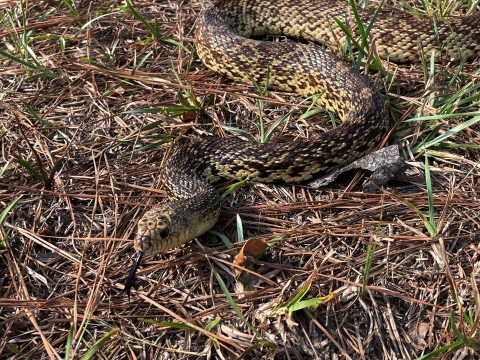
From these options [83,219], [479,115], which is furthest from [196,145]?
[479,115]

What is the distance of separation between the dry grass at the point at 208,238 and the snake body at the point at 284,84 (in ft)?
0.59

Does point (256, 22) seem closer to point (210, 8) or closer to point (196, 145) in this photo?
point (210, 8)

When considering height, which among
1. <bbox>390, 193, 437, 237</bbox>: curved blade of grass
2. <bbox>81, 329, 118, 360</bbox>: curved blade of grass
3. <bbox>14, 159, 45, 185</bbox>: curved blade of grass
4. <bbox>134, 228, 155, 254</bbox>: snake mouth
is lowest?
<bbox>81, 329, 118, 360</bbox>: curved blade of grass

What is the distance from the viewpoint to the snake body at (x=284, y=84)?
13.1 feet

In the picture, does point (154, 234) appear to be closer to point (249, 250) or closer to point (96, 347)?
point (249, 250)

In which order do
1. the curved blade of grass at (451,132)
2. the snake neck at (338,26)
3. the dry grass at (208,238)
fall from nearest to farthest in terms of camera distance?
the dry grass at (208,238)
the curved blade of grass at (451,132)
the snake neck at (338,26)

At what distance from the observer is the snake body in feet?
13.1

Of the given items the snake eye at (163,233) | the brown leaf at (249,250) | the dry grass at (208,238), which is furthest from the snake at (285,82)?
the brown leaf at (249,250)

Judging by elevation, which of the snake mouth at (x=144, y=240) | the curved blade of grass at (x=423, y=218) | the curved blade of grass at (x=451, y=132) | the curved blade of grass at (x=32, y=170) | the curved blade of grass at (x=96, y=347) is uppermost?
the curved blade of grass at (x=451, y=132)

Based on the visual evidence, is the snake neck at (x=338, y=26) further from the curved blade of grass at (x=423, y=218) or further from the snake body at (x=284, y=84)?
the curved blade of grass at (x=423, y=218)

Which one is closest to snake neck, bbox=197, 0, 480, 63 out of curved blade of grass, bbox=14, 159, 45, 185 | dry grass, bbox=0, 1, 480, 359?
dry grass, bbox=0, 1, 480, 359

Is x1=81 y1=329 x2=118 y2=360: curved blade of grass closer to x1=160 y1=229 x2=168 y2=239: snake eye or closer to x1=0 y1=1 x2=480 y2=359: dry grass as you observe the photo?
x1=0 y1=1 x2=480 y2=359: dry grass

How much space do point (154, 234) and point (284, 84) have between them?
253cm

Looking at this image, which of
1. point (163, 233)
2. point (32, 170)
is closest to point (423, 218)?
point (163, 233)
